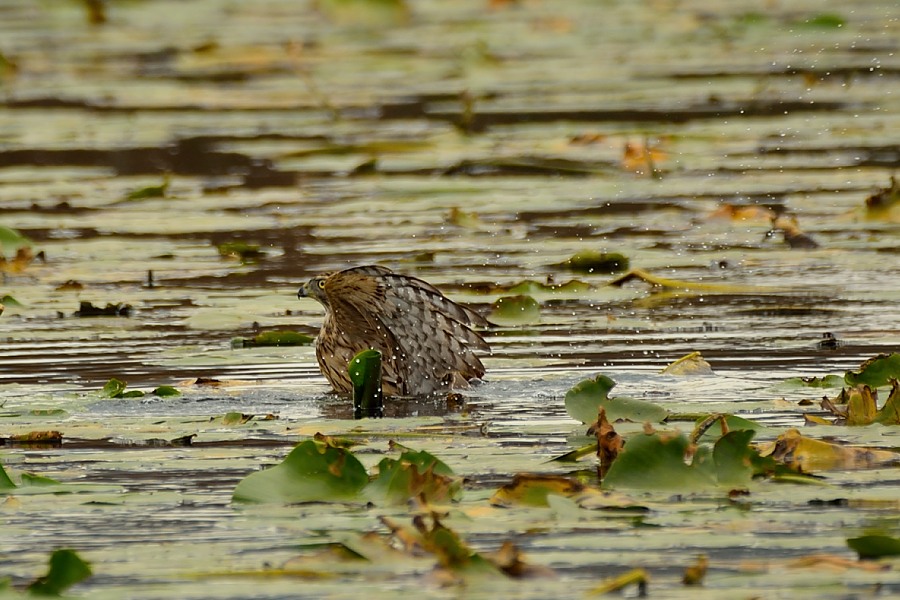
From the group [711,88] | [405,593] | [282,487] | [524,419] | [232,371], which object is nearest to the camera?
[405,593]

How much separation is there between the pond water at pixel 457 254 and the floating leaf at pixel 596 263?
0.11 meters

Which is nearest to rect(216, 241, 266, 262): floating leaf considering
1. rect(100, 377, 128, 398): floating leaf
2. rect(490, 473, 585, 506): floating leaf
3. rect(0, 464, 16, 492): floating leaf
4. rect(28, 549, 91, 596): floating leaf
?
rect(100, 377, 128, 398): floating leaf

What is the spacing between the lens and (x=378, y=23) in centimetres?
2238

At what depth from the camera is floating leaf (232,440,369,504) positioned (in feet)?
16.3

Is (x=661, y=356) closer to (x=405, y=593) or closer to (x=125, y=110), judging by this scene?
(x=405, y=593)

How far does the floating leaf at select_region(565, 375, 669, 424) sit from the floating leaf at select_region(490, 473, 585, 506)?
3.07ft

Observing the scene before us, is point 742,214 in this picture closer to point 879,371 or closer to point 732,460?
point 879,371

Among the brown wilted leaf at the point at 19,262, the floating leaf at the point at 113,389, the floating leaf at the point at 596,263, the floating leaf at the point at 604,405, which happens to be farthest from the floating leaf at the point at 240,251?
the floating leaf at the point at 604,405

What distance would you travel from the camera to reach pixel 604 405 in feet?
19.3

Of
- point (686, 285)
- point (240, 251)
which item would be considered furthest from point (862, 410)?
point (240, 251)

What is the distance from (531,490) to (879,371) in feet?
5.59

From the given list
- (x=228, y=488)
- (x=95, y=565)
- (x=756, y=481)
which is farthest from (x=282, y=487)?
(x=756, y=481)

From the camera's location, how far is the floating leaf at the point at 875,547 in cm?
436

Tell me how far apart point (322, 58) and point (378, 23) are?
3.33 metres
